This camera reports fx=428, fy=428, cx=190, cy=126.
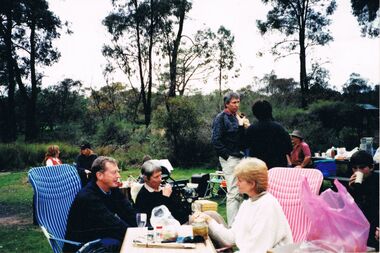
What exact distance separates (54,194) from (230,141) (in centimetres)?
220

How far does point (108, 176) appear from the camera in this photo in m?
3.53

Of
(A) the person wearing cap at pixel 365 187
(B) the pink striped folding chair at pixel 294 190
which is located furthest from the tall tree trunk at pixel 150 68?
(A) the person wearing cap at pixel 365 187

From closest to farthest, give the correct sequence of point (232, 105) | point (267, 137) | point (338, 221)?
point (338, 221)
point (267, 137)
point (232, 105)

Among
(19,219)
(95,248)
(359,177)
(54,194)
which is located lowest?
(19,219)

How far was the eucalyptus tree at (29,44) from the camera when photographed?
778 inches

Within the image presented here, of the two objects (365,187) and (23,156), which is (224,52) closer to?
(23,156)

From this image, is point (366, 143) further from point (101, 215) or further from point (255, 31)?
point (255, 31)

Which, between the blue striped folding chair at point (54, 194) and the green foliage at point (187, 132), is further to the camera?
the green foliage at point (187, 132)

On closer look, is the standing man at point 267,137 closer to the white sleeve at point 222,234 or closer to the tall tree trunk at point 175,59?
the white sleeve at point 222,234

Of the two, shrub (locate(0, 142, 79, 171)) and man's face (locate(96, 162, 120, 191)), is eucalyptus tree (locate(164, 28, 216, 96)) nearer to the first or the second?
shrub (locate(0, 142, 79, 171))

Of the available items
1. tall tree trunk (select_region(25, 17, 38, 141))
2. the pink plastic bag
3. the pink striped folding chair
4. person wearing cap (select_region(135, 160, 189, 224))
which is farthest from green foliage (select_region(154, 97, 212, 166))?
the pink plastic bag

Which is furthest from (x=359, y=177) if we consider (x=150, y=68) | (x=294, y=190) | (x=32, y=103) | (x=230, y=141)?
(x=32, y=103)

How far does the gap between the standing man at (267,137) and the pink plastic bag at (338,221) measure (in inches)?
109

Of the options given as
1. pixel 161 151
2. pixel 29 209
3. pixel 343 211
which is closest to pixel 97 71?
pixel 161 151
